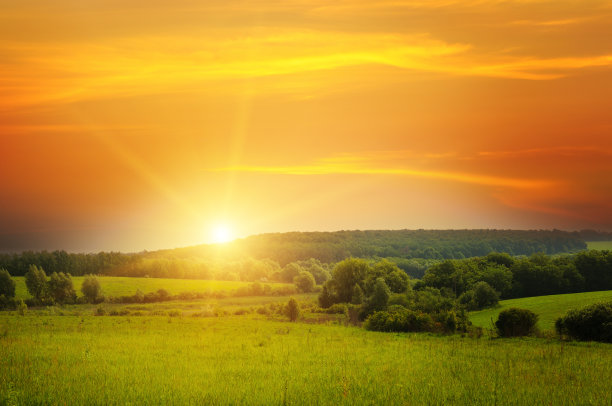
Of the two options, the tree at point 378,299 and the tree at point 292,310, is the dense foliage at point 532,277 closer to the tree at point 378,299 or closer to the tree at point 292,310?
the tree at point 378,299

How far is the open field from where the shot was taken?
Answer: 17.0m

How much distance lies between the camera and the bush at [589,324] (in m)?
34.0

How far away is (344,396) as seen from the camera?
17141 mm

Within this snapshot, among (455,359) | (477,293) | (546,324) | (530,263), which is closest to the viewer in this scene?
(455,359)

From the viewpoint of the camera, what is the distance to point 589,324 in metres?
35.0

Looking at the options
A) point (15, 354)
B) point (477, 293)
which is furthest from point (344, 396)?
point (477, 293)

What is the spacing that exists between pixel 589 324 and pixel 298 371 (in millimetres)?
25356

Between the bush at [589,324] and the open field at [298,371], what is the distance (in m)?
3.51

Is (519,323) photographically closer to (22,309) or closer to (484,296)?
(484,296)

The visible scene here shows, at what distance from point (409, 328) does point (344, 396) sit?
29.8 m

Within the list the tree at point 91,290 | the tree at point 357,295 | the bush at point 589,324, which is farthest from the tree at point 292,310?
the tree at point 91,290

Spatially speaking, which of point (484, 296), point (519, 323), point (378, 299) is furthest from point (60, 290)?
point (519, 323)

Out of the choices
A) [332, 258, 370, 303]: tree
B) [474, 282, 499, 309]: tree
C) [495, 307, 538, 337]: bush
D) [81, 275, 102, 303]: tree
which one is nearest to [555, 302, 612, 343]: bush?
[495, 307, 538, 337]: bush

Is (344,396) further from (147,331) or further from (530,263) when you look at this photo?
(530,263)
